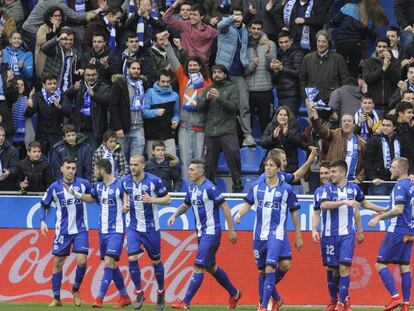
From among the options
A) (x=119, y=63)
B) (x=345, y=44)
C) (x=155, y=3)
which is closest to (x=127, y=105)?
(x=119, y=63)

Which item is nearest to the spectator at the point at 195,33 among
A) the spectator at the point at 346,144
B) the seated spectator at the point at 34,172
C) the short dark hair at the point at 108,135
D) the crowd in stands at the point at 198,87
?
the crowd in stands at the point at 198,87

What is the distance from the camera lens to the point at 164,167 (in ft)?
66.4

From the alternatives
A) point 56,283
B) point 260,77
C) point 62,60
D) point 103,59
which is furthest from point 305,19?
point 56,283

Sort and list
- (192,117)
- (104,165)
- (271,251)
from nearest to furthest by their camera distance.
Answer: (271,251) < (104,165) < (192,117)

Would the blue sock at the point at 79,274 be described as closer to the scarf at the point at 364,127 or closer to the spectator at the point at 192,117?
the spectator at the point at 192,117

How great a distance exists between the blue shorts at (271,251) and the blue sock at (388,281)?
4.57ft

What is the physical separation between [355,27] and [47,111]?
19.8 ft

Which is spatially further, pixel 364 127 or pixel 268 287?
pixel 364 127

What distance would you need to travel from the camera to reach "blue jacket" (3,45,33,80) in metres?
21.8

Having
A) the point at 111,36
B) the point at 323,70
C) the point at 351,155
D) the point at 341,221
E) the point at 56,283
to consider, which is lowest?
the point at 56,283

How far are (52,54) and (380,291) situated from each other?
23.8 feet

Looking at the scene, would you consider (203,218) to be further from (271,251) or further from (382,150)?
(382,150)

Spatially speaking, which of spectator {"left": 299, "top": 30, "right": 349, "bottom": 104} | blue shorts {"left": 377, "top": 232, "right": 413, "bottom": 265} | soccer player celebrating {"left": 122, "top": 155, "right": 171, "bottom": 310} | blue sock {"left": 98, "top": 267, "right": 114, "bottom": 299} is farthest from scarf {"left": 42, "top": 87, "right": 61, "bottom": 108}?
blue shorts {"left": 377, "top": 232, "right": 413, "bottom": 265}

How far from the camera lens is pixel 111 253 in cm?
1839
